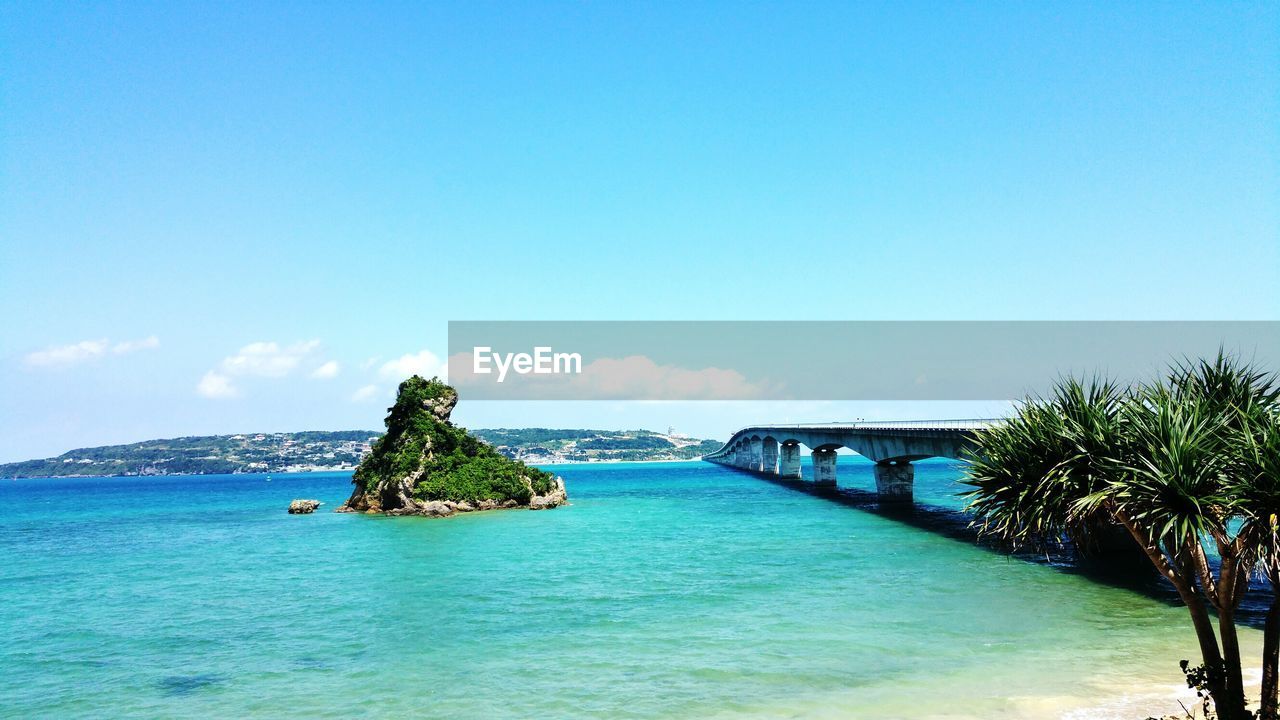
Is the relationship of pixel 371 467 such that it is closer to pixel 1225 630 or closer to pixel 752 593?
pixel 752 593

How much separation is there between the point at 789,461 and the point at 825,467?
27900mm

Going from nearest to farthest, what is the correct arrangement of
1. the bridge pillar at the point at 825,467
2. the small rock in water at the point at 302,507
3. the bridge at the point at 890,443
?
the bridge at the point at 890,443 → the small rock in water at the point at 302,507 → the bridge pillar at the point at 825,467

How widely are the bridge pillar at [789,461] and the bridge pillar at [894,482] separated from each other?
59277 mm

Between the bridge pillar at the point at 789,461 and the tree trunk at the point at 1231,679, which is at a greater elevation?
the tree trunk at the point at 1231,679

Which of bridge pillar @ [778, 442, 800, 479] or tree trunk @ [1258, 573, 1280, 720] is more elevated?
→ tree trunk @ [1258, 573, 1280, 720]

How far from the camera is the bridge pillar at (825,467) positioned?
107 meters

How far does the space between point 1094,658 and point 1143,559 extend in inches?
760

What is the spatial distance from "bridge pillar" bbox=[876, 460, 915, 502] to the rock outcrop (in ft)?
106

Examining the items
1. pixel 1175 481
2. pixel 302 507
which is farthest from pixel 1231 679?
pixel 302 507

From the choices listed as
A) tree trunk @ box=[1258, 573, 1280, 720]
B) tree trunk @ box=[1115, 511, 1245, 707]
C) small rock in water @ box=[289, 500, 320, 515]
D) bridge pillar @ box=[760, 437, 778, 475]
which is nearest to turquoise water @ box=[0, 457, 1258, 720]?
tree trunk @ box=[1115, 511, 1245, 707]

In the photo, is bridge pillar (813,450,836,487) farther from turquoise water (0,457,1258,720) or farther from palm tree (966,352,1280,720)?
palm tree (966,352,1280,720)

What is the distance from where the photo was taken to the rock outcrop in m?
69.0

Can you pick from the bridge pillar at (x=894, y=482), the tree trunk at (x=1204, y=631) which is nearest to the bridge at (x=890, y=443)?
the bridge pillar at (x=894, y=482)

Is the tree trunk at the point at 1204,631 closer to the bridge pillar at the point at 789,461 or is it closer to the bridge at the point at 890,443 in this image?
the bridge at the point at 890,443
